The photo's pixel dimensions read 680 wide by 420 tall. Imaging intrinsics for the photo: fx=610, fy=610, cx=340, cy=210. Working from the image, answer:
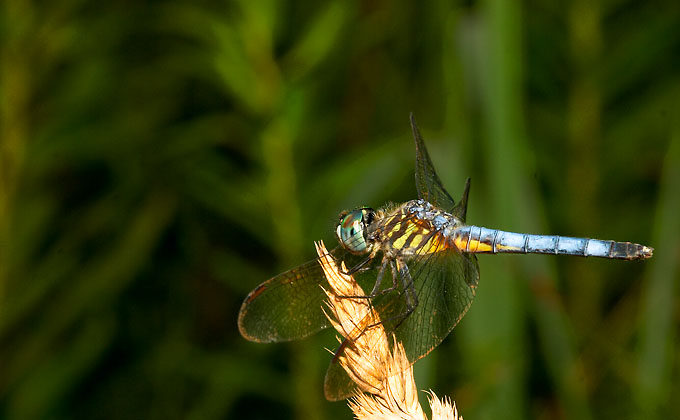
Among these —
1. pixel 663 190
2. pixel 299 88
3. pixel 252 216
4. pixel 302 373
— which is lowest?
pixel 302 373

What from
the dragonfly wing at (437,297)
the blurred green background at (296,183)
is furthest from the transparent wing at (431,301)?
the blurred green background at (296,183)

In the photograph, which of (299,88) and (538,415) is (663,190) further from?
(299,88)

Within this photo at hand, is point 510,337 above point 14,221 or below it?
above

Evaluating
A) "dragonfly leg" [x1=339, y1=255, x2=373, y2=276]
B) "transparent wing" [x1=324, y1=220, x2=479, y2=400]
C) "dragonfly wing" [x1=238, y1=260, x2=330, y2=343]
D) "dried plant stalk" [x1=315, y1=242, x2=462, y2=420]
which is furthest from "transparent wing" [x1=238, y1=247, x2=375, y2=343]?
"dried plant stalk" [x1=315, y1=242, x2=462, y2=420]

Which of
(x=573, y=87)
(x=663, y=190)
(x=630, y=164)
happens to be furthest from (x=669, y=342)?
(x=573, y=87)

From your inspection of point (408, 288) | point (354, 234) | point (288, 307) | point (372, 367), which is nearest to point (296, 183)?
point (354, 234)

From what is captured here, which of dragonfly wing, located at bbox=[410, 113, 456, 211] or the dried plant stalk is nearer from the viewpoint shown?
the dried plant stalk

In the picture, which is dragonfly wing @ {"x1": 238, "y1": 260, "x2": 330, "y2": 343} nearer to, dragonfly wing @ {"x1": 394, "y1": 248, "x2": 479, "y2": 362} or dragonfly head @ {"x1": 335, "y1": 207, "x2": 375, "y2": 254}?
dragonfly head @ {"x1": 335, "y1": 207, "x2": 375, "y2": 254}

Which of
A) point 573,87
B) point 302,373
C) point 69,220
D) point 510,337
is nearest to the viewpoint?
point 510,337
